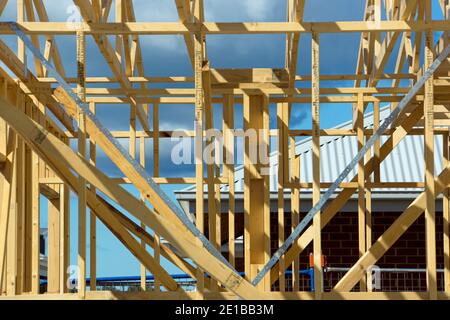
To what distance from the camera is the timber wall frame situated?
830 cm

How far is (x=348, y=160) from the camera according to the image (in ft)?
57.0

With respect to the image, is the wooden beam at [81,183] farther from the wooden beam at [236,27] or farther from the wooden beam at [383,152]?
the wooden beam at [383,152]

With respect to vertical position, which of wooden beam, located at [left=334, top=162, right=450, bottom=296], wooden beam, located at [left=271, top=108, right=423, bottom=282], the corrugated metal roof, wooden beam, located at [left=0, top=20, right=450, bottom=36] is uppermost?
the corrugated metal roof

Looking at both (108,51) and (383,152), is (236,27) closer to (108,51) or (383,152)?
(108,51)

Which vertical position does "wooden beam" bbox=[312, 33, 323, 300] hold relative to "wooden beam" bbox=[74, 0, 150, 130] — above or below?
below

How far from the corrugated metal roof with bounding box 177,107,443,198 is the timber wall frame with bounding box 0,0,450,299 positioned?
1.90 m

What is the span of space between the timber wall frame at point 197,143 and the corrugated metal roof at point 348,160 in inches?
74.9

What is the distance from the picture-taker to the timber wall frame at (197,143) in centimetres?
830

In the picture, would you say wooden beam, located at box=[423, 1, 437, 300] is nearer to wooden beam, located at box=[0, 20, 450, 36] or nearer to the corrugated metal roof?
wooden beam, located at box=[0, 20, 450, 36]

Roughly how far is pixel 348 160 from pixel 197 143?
9468 millimetres

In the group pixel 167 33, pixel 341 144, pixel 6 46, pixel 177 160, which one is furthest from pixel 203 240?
pixel 341 144

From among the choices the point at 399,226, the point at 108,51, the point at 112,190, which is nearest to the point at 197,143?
the point at 112,190

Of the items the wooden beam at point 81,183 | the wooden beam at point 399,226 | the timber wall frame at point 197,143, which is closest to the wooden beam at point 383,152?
the timber wall frame at point 197,143

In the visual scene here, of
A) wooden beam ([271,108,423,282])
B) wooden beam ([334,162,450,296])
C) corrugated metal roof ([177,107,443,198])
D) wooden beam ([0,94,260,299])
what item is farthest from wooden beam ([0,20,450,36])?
corrugated metal roof ([177,107,443,198])
